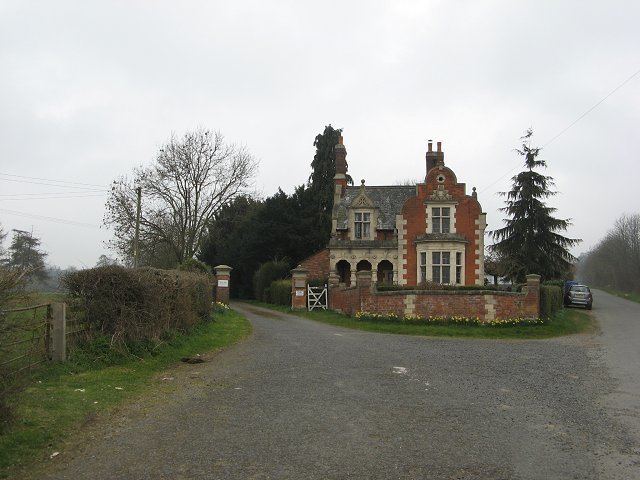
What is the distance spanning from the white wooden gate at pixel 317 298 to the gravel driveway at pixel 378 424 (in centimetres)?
1876

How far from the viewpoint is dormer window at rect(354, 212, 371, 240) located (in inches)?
1483

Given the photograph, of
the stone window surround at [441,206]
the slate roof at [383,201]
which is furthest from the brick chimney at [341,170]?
the stone window surround at [441,206]

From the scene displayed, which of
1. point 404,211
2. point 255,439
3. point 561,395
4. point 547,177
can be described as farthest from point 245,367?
point 547,177

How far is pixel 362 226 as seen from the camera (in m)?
37.7

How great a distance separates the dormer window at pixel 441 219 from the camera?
34062 mm

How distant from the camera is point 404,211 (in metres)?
34.3

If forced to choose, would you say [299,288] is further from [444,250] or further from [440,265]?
[444,250]

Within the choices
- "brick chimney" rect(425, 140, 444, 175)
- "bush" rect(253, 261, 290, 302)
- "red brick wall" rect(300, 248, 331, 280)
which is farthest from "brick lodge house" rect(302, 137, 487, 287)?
"bush" rect(253, 261, 290, 302)

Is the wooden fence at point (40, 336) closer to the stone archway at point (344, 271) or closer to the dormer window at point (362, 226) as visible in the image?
the dormer window at point (362, 226)

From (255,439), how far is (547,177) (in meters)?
34.5

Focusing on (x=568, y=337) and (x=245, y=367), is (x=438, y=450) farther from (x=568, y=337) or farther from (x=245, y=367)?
(x=568, y=337)

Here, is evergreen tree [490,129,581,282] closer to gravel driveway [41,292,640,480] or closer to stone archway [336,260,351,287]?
stone archway [336,260,351,287]

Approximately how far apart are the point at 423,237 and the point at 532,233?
801 cm

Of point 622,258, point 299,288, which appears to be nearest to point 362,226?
point 299,288
